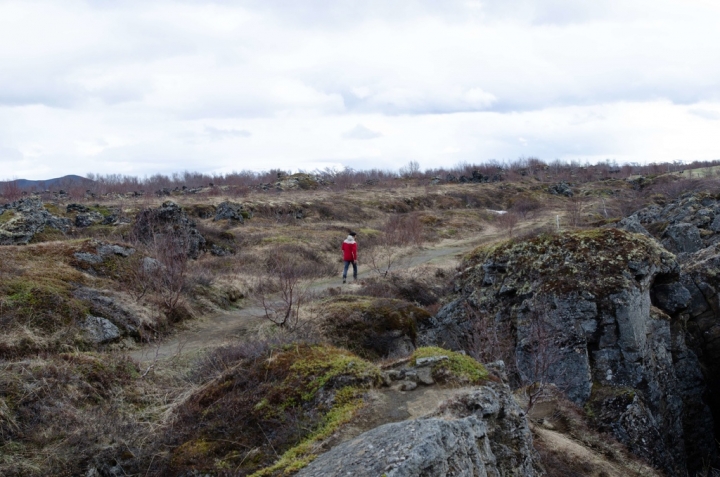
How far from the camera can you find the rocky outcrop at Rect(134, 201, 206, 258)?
1961 cm

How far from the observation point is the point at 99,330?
408 inches

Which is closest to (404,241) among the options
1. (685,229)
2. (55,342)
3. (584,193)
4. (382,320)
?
(685,229)

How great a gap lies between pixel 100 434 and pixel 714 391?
33.1 feet

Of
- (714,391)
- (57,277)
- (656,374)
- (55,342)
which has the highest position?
(57,277)

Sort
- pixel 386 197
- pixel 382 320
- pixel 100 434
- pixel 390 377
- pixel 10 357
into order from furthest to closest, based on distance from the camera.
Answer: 1. pixel 386 197
2. pixel 382 320
3. pixel 10 357
4. pixel 100 434
5. pixel 390 377

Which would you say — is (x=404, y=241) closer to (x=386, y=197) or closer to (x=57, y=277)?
(x=57, y=277)

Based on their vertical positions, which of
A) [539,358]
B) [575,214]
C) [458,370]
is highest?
[575,214]

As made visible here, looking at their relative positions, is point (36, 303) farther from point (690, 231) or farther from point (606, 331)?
point (690, 231)

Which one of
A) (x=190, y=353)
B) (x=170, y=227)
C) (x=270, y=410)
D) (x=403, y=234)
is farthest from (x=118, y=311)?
Result: (x=403, y=234)

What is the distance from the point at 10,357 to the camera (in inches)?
328

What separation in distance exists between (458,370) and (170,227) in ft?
55.7

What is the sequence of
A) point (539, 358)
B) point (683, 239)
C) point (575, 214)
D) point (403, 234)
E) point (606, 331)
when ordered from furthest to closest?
point (575, 214)
point (403, 234)
point (683, 239)
point (606, 331)
point (539, 358)

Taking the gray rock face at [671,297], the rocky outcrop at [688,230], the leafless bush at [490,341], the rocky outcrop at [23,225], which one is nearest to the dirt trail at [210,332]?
the leafless bush at [490,341]

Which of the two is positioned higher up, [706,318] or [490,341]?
[490,341]
